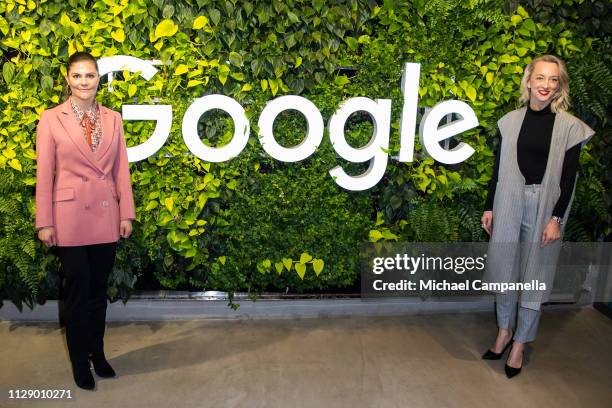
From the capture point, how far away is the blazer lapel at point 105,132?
3.19m

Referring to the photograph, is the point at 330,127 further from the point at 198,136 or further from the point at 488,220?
the point at 488,220

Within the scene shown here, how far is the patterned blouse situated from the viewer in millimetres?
3160

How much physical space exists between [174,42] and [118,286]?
178 centimetres

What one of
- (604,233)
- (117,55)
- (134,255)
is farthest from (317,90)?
(604,233)

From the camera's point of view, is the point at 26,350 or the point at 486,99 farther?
the point at 486,99

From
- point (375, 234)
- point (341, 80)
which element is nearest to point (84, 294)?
point (375, 234)

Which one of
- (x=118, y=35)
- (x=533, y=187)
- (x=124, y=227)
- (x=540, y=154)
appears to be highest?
(x=118, y=35)

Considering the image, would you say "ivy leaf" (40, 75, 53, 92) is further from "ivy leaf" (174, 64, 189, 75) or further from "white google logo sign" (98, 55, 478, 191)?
"ivy leaf" (174, 64, 189, 75)

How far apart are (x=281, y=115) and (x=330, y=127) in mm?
366

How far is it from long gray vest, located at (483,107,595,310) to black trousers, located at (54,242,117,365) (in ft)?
7.57

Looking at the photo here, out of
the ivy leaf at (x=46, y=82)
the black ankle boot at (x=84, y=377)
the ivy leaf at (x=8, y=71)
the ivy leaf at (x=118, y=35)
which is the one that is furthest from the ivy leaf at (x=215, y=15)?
the black ankle boot at (x=84, y=377)

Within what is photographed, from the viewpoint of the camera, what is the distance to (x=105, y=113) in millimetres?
3273

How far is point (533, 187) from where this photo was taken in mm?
3361

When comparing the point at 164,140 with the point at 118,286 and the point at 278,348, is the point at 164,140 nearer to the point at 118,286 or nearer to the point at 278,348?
the point at 118,286
